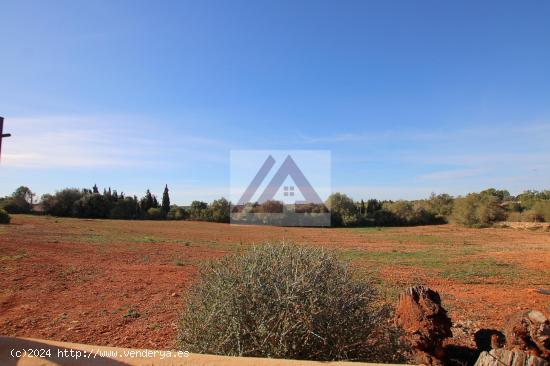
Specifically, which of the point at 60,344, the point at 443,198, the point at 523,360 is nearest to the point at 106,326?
the point at 60,344

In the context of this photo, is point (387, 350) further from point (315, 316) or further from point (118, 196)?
point (118, 196)

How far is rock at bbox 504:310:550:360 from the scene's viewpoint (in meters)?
2.83

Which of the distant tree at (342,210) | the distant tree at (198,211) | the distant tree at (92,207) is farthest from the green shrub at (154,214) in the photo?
the distant tree at (342,210)

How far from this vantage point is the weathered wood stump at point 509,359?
247 centimetres

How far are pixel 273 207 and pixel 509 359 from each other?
163 feet

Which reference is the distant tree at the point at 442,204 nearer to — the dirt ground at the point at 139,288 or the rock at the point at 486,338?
the dirt ground at the point at 139,288

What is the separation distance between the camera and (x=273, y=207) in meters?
52.3

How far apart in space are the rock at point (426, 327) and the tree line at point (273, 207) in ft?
149

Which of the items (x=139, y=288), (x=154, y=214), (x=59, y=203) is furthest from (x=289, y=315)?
(x=59, y=203)

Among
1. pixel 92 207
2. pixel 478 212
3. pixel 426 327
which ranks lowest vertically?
pixel 426 327

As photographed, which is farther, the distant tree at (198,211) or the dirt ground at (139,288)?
the distant tree at (198,211)

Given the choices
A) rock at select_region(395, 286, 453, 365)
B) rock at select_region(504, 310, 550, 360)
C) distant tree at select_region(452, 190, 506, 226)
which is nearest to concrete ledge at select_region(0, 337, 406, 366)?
rock at select_region(395, 286, 453, 365)

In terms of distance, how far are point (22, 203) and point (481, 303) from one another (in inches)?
2555

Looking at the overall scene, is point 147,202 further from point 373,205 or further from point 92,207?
point 373,205
